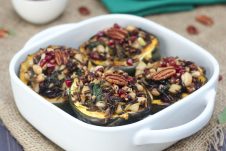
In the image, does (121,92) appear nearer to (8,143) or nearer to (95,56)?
(95,56)

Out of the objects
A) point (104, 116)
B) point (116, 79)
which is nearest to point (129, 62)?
point (116, 79)

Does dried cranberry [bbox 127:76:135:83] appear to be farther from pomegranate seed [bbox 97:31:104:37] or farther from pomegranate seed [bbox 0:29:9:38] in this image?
pomegranate seed [bbox 0:29:9:38]

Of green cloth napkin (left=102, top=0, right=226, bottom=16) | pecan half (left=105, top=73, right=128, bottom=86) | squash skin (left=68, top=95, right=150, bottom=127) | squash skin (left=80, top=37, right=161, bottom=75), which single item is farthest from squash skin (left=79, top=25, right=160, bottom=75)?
green cloth napkin (left=102, top=0, right=226, bottom=16)

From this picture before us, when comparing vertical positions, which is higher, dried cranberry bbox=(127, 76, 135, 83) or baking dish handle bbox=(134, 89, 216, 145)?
dried cranberry bbox=(127, 76, 135, 83)

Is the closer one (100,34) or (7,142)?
(7,142)

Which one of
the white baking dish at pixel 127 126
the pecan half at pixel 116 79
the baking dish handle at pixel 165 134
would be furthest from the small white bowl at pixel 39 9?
the baking dish handle at pixel 165 134

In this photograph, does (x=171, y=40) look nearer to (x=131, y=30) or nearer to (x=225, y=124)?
(x=131, y=30)

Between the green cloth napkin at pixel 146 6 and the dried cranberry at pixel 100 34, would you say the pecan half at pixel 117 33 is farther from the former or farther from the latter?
the green cloth napkin at pixel 146 6
